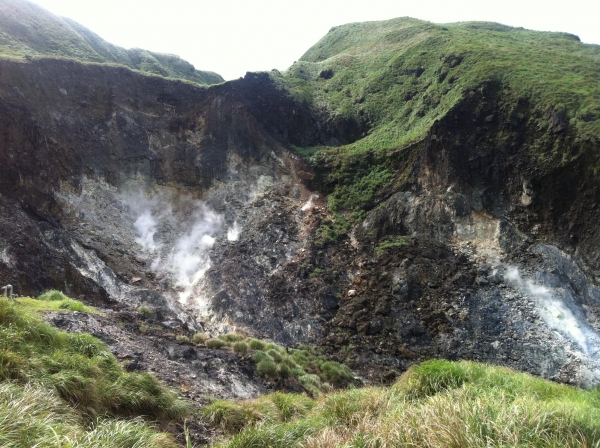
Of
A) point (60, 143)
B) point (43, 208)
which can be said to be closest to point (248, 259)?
point (43, 208)

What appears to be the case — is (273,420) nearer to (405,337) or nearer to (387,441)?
(387,441)

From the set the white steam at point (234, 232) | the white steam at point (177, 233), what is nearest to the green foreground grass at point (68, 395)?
the white steam at point (177, 233)

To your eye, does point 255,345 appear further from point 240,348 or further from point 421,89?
point 421,89

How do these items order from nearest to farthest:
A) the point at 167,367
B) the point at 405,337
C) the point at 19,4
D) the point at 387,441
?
the point at 387,441 < the point at 167,367 < the point at 405,337 < the point at 19,4

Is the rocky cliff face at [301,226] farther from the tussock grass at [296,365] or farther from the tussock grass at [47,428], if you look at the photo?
the tussock grass at [47,428]

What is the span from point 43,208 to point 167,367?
693 inches

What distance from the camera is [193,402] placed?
955cm

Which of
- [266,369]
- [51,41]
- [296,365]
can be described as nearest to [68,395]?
[266,369]

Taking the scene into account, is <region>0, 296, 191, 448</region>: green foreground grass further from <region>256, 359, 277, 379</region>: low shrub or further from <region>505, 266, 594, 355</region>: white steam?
<region>505, 266, 594, 355</region>: white steam

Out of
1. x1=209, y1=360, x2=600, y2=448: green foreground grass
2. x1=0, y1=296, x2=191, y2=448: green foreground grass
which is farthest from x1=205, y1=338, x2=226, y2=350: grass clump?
x1=209, y1=360, x2=600, y2=448: green foreground grass

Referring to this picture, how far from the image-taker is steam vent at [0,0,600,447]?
8594 millimetres

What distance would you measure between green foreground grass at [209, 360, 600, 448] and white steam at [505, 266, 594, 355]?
11497 mm

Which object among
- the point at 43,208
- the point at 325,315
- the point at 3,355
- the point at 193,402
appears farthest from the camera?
the point at 43,208

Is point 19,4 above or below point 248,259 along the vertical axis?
above
